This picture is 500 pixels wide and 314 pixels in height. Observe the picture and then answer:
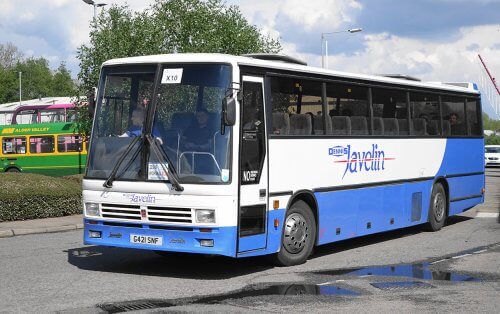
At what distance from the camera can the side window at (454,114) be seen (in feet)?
55.0

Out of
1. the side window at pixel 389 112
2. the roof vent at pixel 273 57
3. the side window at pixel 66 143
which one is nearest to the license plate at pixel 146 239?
the roof vent at pixel 273 57

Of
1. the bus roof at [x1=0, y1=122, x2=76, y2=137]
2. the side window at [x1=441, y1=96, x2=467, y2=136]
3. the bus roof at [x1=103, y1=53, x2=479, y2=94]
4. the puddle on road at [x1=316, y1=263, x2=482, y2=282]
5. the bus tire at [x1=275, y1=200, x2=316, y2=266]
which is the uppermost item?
the bus roof at [x1=0, y1=122, x2=76, y2=137]

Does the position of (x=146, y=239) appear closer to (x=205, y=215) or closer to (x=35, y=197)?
(x=205, y=215)

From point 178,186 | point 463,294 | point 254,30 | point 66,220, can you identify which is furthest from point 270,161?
point 254,30

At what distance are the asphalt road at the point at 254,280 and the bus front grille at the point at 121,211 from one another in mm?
791

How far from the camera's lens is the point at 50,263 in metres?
11.4

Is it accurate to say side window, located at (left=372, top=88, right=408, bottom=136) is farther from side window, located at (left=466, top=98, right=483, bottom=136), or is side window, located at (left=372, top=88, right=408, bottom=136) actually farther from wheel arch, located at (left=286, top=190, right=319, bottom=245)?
side window, located at (left=466, top=98, right=483, bottom=136)

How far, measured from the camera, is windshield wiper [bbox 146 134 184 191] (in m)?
9.75

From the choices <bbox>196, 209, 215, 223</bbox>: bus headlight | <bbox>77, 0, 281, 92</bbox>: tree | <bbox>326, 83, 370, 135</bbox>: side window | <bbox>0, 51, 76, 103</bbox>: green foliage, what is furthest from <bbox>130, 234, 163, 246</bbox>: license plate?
<bbox>0, 51, 76, 103</bbox>: green foliage

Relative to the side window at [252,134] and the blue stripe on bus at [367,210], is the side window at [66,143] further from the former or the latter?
the side window at [252,134]

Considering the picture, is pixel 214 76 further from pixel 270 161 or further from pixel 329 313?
pixel 329 313

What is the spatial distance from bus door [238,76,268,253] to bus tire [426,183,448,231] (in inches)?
255

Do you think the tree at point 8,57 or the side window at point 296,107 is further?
the tree at point 8,57

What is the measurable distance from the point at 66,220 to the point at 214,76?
882 cm
